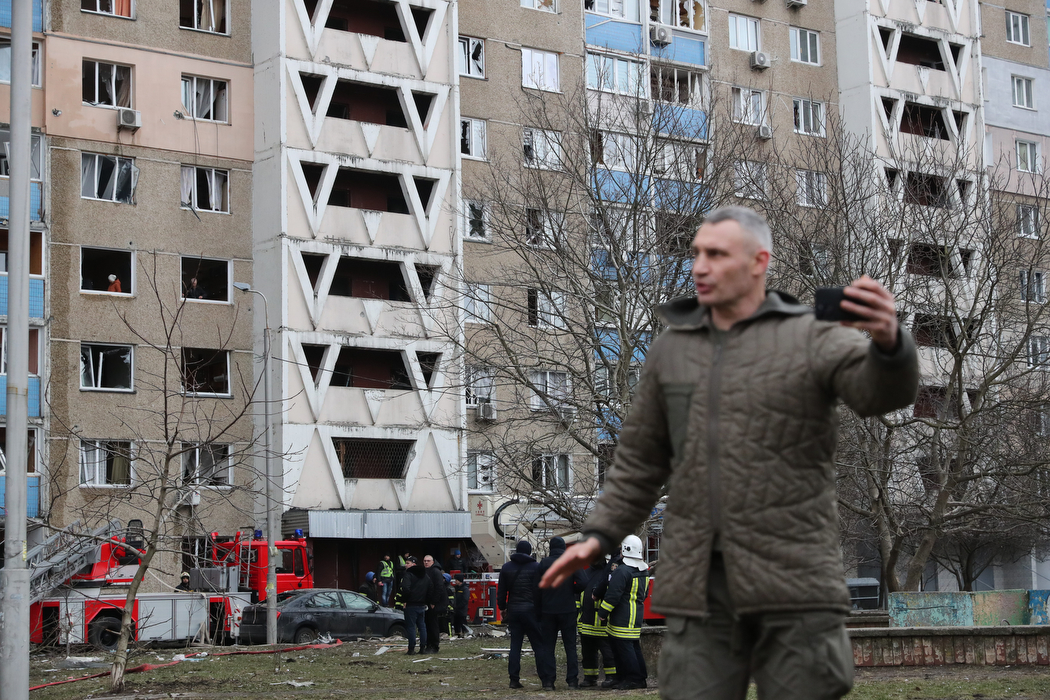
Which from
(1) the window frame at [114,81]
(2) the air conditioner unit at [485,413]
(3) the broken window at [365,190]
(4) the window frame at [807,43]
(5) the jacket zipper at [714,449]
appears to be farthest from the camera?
(4) the window frame at [807,43]

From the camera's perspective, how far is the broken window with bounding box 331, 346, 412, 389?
46094 mm

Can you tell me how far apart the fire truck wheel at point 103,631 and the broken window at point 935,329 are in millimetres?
16538

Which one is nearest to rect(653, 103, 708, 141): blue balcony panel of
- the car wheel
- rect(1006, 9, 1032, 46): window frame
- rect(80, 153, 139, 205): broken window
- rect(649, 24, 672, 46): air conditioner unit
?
the car wheel

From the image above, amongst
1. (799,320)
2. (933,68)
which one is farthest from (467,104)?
(799,320)

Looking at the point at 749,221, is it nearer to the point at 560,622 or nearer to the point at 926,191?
the point at 560,622

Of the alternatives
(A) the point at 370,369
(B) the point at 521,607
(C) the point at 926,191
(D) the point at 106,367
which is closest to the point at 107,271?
(D) the point at 106,367

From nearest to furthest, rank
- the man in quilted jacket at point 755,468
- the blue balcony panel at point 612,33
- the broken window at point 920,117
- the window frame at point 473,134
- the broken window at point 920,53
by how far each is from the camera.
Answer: the man in quilted jacket at point 755,468 < the window frame at point 473,134 < the blue balcony panel at point 612,33 < the broken window at point 920,117 < the broken window at point 920,53

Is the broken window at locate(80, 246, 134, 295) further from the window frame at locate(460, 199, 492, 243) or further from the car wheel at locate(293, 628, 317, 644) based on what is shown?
the car wheel at locate(293, 628, 317, 644)

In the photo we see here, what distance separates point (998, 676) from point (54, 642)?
17.4 metres

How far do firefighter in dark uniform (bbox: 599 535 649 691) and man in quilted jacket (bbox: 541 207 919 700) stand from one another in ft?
40.5

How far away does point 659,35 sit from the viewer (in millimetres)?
52250

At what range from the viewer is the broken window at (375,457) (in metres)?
45.8

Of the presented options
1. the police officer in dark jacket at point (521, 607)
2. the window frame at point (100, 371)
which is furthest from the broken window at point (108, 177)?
the police officer in dark jacket at point (521, 607)

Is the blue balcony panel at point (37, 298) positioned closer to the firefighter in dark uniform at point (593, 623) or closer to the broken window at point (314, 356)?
the broken window at point (314, 356)
